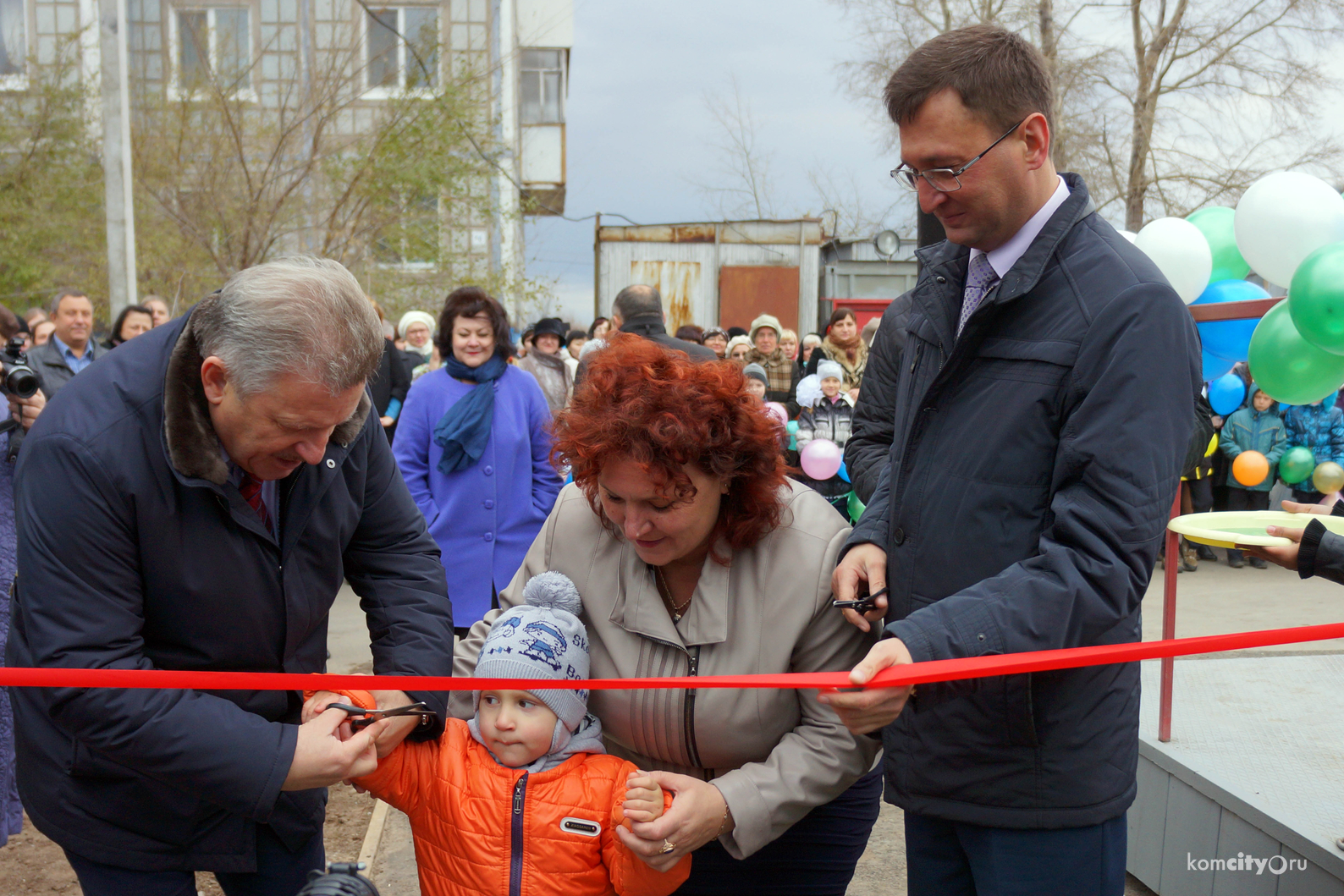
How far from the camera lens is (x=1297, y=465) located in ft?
27.4

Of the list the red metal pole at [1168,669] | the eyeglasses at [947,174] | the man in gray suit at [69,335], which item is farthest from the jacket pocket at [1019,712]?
the man in gray suit at [69,335]

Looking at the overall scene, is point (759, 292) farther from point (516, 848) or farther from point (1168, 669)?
point (516, 848)

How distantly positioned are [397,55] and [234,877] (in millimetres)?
13660

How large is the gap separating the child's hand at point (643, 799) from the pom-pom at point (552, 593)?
384 millimetres

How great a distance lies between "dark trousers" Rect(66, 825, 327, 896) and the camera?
1927 mm

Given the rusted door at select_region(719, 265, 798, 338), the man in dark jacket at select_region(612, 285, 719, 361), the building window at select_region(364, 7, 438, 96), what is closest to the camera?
the man in dark jacket at select_region(612, 285, 719, 361)

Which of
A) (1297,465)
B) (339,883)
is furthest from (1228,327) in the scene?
(1297,465)

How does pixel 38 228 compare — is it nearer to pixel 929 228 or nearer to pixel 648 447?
pixel 929 228

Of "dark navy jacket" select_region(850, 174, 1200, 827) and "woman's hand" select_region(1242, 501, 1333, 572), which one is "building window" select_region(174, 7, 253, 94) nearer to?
"dark navy jacket" select_region(850, 174, 1200, 827)

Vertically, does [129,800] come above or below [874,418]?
below

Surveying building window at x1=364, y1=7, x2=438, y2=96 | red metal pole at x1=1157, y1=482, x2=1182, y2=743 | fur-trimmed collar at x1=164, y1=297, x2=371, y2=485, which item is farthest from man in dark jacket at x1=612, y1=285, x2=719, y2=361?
building window at x1=364, y1=7, x2=438, y2=96

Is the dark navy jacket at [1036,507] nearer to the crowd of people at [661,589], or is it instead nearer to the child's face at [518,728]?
the crowd of people at [661,589]

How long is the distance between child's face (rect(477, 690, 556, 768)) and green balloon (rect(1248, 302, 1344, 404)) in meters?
2.90

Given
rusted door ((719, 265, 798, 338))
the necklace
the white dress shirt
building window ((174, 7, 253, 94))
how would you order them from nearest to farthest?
1. the white dress shirt
2. the necklace
3. building window ((174, 7, 253, 94))
4. rusted door ((719, 265, 798, 338))
